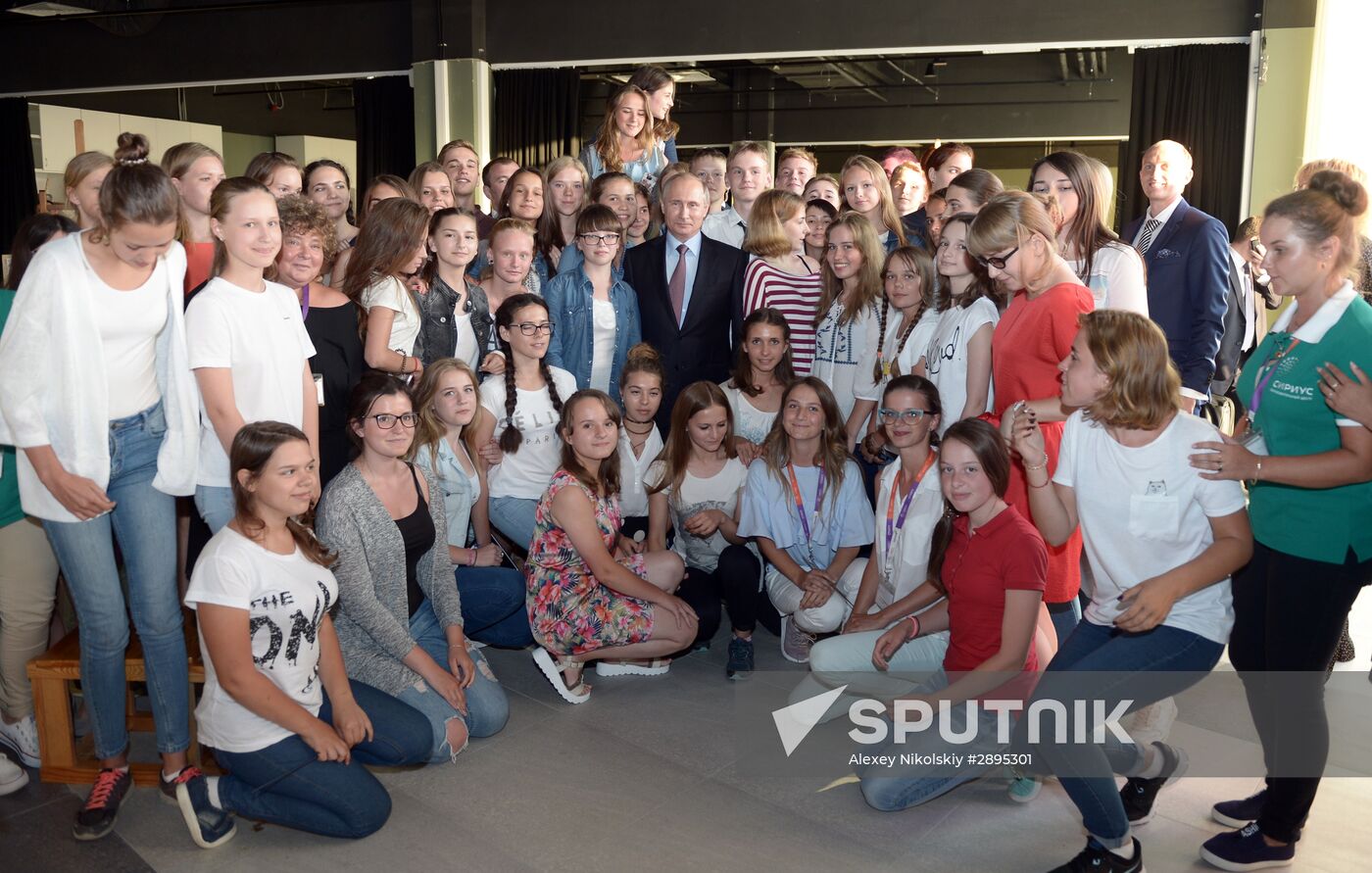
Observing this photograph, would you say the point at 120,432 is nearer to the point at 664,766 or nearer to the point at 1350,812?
the point at 664,766

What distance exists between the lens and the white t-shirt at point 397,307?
11.5 ft

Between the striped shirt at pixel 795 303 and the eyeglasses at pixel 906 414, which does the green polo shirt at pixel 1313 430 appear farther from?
the striped shirt at pixel 795 303

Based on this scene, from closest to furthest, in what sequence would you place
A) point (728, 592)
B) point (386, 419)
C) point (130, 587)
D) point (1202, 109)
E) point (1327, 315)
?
point (1327, 315) < point (130, 587) < point (386, 419) < point (728, 592) < point (1202, 109)

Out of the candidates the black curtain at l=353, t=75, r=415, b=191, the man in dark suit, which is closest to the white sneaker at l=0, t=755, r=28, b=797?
the man in dark suit

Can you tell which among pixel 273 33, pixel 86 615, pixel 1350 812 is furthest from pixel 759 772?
pixel 273 33

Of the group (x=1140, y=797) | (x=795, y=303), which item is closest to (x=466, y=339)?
(x=795, y=303)

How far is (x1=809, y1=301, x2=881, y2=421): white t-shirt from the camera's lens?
3.87 metres

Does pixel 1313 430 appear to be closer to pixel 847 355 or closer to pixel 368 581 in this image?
pixel 847 355

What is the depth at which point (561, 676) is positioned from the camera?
3.31 metres

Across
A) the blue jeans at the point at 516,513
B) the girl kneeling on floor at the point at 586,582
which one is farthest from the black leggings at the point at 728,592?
the blue jeans at the point at 516,513

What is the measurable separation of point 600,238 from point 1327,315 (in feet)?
8.27

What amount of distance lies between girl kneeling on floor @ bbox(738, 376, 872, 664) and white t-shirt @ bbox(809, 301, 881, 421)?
320mm

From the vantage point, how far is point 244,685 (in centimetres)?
240

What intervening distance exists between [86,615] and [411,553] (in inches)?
34.1
